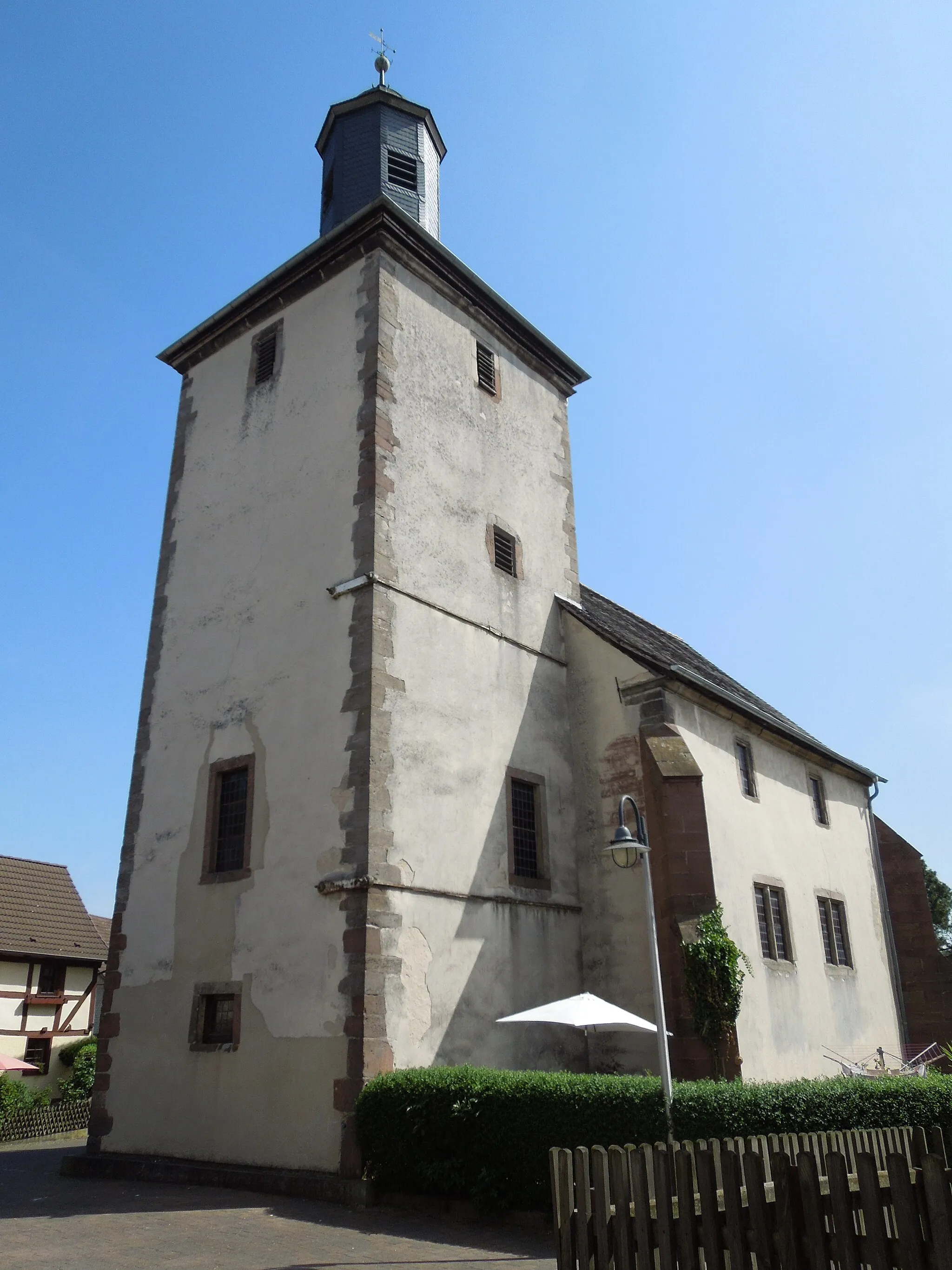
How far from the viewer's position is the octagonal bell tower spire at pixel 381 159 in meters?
18.9

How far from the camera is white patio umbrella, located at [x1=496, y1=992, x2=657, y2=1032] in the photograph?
1136 cm

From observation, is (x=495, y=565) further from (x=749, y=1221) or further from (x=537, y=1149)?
(x=749, y=1221)

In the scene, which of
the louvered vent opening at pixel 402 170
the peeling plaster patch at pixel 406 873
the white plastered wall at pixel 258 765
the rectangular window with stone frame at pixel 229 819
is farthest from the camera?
the louvered vent opening at pixel 402 170

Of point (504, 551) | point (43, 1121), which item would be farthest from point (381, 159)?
point (43, 1121)

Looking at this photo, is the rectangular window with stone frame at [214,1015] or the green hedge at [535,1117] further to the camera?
the rectangular window with stone frame at [214,1015]

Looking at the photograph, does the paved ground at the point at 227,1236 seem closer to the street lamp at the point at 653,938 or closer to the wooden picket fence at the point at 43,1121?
the street lamp at the point at 653,938

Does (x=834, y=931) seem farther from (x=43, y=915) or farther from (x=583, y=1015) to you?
(x=43, y=915)

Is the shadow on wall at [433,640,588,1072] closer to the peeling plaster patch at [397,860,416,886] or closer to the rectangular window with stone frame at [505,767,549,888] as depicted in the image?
the rectangular window with stone frame at [505,767,549,888]

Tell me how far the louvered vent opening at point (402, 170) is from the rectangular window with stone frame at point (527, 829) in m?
11.5

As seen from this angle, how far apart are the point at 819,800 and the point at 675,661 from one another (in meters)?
4.45

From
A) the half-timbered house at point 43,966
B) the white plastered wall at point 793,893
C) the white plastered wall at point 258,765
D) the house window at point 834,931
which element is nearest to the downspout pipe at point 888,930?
the white plastered wall at point 793,893

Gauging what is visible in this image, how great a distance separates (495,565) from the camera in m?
17.0

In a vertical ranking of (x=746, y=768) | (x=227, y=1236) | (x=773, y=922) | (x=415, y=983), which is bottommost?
(x=227, y=1236)

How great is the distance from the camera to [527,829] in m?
15.7
